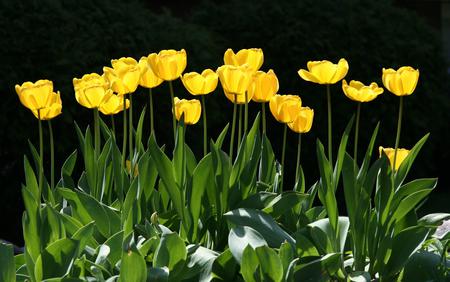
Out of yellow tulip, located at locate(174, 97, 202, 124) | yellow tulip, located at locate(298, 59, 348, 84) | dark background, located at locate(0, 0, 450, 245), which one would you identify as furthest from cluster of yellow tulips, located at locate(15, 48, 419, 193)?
dark background, located at locate(0, 0, 450, 245)

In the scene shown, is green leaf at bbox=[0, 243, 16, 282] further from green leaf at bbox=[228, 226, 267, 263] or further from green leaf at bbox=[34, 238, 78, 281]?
green leaf at bbox=[228, 226, 267, 263]

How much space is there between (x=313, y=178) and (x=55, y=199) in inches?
214

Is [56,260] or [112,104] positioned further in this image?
[112,104]

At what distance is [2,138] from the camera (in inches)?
247

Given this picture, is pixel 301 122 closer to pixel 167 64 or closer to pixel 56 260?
pixel 167 64

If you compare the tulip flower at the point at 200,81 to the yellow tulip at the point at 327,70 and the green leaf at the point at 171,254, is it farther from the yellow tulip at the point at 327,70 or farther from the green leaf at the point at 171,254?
the green leaf at the point at 171,254

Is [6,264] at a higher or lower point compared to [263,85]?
lower

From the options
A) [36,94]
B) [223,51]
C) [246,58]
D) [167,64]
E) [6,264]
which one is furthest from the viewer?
[223,51]

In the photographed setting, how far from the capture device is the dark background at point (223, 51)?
636 cm

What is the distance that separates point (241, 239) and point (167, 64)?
550 millimetres

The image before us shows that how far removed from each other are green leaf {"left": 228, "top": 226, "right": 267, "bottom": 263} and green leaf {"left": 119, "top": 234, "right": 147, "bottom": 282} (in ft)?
0.94

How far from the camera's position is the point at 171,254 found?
261 centimetres

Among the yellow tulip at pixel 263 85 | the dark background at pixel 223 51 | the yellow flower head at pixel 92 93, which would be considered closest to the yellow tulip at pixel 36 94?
the yellow flower head at pixel 92 93

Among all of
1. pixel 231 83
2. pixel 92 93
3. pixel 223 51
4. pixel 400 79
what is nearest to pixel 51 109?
pixel 92 93
